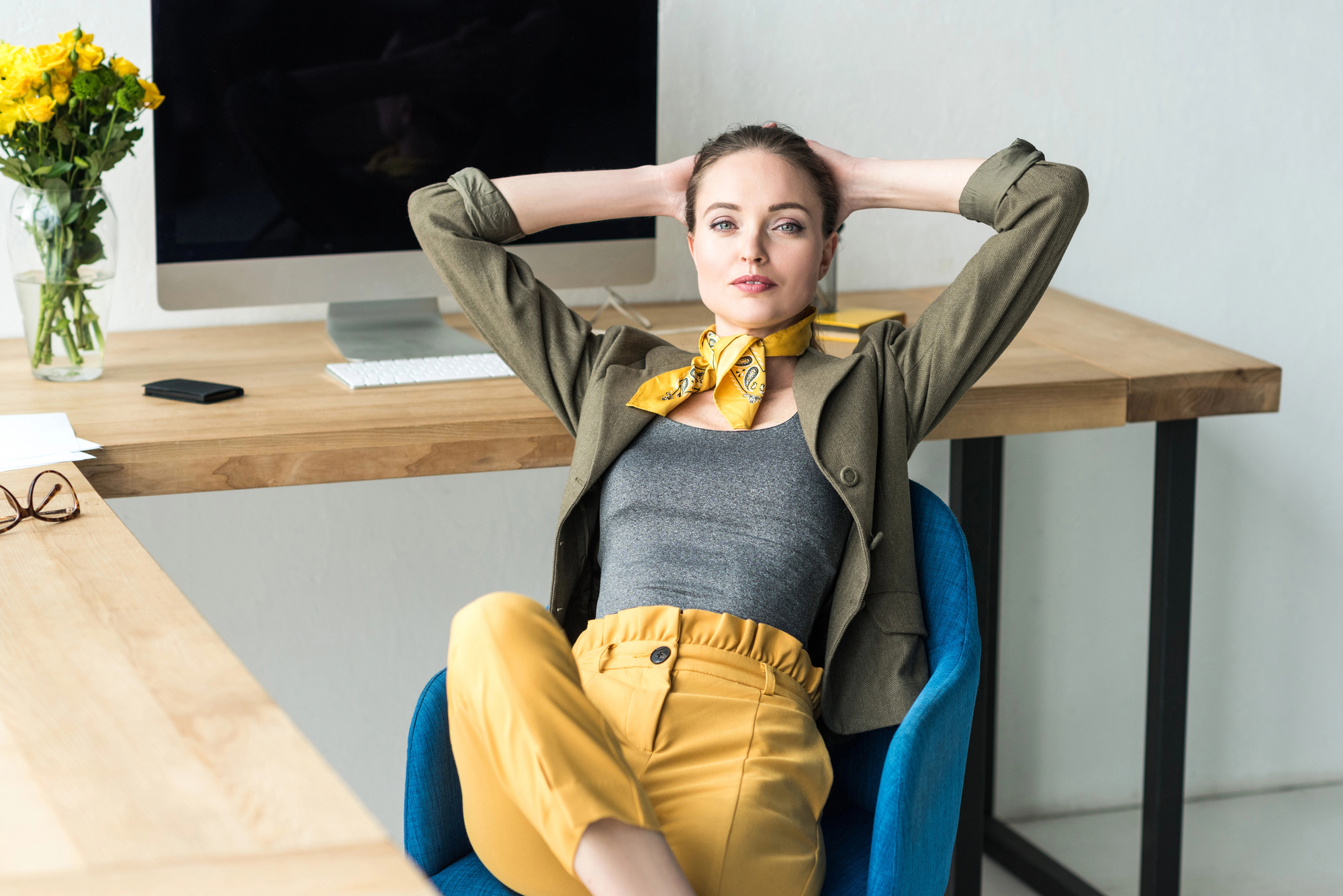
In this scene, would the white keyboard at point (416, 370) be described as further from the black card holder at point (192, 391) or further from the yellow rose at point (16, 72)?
the yellow rose at point (16, 72)

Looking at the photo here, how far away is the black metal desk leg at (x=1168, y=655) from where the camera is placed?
171cm

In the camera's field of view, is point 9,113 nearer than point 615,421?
No

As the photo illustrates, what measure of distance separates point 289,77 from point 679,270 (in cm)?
72

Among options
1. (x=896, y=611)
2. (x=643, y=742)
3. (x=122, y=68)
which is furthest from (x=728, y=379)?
(x=122, y=68)

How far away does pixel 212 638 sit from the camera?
0.84 m

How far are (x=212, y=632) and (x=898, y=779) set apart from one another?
520 millimetres

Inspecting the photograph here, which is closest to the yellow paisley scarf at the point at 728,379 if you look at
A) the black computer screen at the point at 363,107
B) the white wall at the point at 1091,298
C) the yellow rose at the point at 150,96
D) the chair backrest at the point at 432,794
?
the chair backrest at the point at 432,794

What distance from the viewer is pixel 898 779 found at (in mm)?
1009

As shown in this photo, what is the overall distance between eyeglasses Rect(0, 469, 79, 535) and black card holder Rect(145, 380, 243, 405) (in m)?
0.27

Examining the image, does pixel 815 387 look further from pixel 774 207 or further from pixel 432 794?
pixel 432 794

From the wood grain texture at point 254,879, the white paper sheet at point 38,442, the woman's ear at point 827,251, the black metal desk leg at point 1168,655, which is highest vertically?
the woman's ear at point 827,251

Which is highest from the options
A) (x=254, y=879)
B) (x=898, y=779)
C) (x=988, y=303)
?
(x=988, y=303)

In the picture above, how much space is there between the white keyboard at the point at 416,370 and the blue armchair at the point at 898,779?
0.47m

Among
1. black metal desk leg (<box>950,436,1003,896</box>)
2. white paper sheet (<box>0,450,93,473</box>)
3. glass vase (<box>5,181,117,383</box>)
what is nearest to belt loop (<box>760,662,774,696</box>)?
black metal desk leg (<box>950,436,1003,896</box>)
